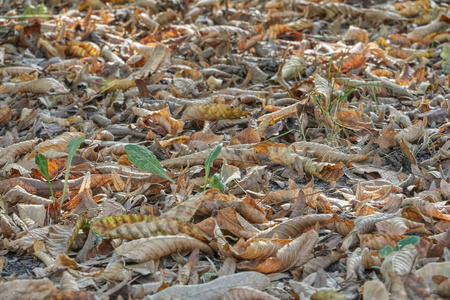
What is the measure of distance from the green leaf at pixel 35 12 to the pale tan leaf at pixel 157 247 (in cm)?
323

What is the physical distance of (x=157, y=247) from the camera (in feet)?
6.28

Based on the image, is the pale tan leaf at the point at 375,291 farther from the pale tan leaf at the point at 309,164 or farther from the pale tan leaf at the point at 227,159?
the pale tan leaf at the point at 227,159

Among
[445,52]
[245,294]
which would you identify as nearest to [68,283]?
[245,294]

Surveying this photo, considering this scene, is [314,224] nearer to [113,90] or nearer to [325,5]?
[113,90]

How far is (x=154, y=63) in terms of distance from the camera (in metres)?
3.78

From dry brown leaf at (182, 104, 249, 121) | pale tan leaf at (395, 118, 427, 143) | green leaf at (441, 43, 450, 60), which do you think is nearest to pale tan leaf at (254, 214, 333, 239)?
pale tan leaf at (395, 118, 427, 143)

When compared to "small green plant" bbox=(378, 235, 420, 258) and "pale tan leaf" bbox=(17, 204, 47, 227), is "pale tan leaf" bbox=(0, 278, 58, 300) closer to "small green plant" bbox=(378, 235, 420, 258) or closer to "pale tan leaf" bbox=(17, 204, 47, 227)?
"pale tan leaf" bbox=(17, 204, 47, 227)

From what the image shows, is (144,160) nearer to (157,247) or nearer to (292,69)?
(157,247)

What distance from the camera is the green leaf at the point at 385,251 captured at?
180cm

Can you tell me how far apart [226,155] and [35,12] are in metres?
2.89

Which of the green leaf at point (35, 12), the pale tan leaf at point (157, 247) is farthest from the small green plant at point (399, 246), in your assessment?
the green leaf at point (35, 12)

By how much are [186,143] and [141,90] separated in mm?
699

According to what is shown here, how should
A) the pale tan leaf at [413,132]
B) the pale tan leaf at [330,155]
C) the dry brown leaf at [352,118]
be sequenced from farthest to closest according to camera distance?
the dry brown leaf at [352,118] → the pale tan leaf at [413,132] → the pale tan leaf at [330,155]

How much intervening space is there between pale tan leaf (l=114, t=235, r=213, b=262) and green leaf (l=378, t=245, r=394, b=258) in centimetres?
50
